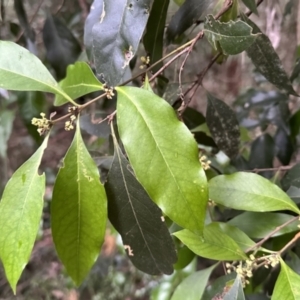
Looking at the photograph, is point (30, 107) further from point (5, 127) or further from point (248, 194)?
point (248, 194)

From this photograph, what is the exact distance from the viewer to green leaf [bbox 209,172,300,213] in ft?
1.68

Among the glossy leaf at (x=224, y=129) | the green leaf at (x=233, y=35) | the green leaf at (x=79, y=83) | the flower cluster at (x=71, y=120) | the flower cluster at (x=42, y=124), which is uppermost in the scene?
the green leaf at (x=233, y=35)

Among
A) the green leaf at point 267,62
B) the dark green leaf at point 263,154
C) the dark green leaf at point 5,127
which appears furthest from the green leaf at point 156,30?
the dark green leaf at point 5,127

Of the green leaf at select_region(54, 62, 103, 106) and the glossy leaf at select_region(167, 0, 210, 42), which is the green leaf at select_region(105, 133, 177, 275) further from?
the glossy leaf at select_region(167, 0, 210, 42)

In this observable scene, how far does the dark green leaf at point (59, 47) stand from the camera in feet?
2.96

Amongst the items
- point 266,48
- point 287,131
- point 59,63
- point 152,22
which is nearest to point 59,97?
point 152,22

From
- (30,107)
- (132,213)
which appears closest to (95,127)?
(30,107)

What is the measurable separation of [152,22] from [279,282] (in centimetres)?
40

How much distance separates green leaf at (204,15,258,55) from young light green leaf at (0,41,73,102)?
194 mm

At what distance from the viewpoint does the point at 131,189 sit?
501 millimetres

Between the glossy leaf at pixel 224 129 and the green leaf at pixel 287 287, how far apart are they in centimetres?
27

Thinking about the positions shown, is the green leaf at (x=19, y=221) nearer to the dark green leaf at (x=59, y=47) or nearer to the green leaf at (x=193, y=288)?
the green leaf at (x=193, y=288)

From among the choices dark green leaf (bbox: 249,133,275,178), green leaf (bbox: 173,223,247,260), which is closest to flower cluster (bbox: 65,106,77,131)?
green leaf (bbox: 173,223,247,260)

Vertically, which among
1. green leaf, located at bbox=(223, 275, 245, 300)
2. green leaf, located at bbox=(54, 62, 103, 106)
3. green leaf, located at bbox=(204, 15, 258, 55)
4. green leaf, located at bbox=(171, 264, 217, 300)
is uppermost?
green leaf, located at bbox=(204, 15, 258, 55)
